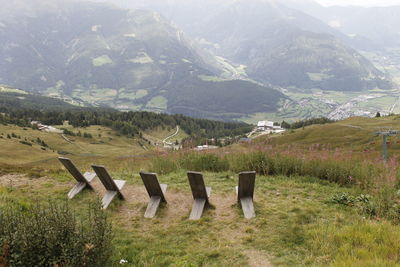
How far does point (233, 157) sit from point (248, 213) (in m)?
5.38

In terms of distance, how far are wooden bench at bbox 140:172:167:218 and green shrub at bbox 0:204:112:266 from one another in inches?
113

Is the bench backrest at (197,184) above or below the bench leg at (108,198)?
above

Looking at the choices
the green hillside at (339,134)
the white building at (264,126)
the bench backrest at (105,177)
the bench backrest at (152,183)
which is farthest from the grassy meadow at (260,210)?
the white building at (264,126)

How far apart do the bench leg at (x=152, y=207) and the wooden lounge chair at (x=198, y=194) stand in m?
1.01

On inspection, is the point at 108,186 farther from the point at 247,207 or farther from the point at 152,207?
the point at 247,207

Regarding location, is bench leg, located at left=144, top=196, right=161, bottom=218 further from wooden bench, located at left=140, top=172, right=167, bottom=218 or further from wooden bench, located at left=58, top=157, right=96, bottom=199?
wooden bench, located at left=58, top=157, right=96, bottom=199

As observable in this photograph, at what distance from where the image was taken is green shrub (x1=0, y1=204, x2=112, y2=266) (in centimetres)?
425

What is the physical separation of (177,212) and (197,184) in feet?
3.49

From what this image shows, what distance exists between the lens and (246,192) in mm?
7754

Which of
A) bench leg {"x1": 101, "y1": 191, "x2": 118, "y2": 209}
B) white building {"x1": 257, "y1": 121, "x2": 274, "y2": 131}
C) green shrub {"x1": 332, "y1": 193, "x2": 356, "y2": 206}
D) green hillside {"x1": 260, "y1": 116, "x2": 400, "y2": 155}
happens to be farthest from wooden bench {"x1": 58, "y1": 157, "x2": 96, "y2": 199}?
white building {"x1": 257, "y1": 121, "x2": 274, "y2": 131}

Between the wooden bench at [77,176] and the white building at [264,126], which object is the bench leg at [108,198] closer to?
the wooden bench at [77,176]

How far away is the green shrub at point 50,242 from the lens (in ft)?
14.0

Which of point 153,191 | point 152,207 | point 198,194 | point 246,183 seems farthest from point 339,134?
point 152,207

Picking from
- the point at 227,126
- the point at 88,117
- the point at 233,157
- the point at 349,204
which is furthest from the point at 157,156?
the point at 227,126
